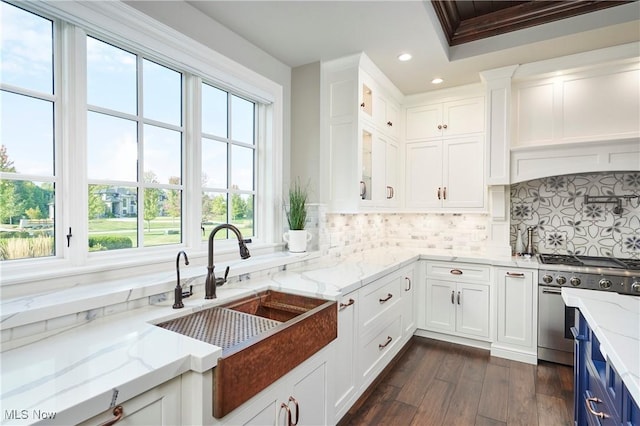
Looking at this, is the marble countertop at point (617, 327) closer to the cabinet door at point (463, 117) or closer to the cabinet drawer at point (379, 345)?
the cabinet drawer at point (379, 345)

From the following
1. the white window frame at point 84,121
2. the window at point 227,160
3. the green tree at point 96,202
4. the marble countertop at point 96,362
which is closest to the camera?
the marble countertop at point 96,362

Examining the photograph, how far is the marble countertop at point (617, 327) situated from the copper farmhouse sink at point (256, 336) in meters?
1.06

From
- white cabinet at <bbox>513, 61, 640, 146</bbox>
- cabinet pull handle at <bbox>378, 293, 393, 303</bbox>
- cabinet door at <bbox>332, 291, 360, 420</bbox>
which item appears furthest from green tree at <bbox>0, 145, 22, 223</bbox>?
white cabinet at <bbox>513, 61, 640, 146</bbox>

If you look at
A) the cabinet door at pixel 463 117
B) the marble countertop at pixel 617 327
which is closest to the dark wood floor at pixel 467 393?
the marble countertop at pixel 617 327

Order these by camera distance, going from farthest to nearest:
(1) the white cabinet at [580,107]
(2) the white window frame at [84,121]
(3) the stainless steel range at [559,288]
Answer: (1) the white cabinet at [580,107]
(3) the stainless steel range at [559,288]
(2) the white window frame at [84,121]

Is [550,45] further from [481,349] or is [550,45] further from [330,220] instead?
[481,349]

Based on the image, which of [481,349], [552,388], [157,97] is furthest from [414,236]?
[157,97]

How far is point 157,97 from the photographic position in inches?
78.4

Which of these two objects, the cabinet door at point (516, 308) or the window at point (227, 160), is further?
the cabinet door at point (516, 308)

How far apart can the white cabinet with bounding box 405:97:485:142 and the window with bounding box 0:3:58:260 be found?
316cm

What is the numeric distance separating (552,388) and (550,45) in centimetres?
268

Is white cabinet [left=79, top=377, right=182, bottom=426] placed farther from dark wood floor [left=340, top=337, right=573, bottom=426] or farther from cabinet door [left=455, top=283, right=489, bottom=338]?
cabinet door [left=455, top=283, right=489, bottom=338]

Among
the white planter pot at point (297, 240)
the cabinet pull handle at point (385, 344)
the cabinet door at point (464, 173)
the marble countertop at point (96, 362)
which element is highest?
the cabinet door at point (464, 173)

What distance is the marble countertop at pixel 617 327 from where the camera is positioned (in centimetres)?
87
